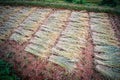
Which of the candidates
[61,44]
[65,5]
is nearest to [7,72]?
[61,44]

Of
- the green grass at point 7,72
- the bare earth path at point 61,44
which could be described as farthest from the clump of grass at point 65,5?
the green grass at point 7,72

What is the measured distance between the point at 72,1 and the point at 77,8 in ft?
1.85

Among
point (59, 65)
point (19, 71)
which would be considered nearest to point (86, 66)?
point (59, 65)

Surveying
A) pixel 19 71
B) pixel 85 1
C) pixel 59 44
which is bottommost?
pixel 19 71

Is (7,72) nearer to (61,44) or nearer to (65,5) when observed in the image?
(61,44)

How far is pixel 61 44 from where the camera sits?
154 inches

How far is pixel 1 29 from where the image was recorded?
4695mm

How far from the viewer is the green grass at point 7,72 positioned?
3.24 meters

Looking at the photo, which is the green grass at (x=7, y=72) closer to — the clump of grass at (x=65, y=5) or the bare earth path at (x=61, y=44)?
the bare earth path at (x=61, y=44)

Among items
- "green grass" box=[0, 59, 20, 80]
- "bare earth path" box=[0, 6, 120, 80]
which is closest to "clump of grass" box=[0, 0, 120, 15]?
"bare earth path" box=[0, 6, 120, 80]

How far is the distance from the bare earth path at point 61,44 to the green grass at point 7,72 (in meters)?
0.13

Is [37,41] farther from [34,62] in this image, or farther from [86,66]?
[86,66]

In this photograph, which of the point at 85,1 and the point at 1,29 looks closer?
the point at 1,29

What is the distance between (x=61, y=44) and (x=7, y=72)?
1.26 metres
